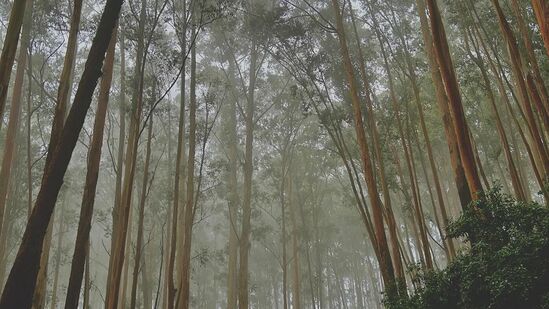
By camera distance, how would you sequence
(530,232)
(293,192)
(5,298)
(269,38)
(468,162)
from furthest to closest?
(293,192)
(269,38)
(468,162)
(530,232)
(5,298)

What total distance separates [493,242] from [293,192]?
14764 mm

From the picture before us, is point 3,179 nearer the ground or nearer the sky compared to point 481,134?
nearer the ground

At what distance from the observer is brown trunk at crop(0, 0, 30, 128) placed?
3469 millimetres

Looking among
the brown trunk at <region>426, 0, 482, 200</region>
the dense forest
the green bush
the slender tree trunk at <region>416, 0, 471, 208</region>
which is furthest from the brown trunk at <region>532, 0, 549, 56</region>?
the slender tree trunk at <region>416, 0, 471, 208</region>

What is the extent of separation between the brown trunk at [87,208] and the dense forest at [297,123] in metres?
0.02

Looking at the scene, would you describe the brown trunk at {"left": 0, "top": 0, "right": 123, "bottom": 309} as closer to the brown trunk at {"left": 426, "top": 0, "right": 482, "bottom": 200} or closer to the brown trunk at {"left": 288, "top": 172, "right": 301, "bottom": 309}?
the brown trunk at {"left": 426, "top": 0, "right": 482, "bottom": 200}

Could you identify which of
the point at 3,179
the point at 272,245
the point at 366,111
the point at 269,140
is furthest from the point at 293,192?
the point at 3,179

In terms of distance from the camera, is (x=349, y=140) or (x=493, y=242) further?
(x=349, y=140)

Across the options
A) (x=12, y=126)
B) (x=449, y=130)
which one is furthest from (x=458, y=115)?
(x=12, y=126)

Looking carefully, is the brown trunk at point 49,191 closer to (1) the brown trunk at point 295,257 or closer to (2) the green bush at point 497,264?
(2) the green bush at point 497,264

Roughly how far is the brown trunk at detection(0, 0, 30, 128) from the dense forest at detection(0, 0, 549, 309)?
2 cm

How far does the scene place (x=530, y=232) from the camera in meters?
3.52

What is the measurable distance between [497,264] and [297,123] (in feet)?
38.7

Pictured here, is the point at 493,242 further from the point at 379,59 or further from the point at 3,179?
the point at 379,59
